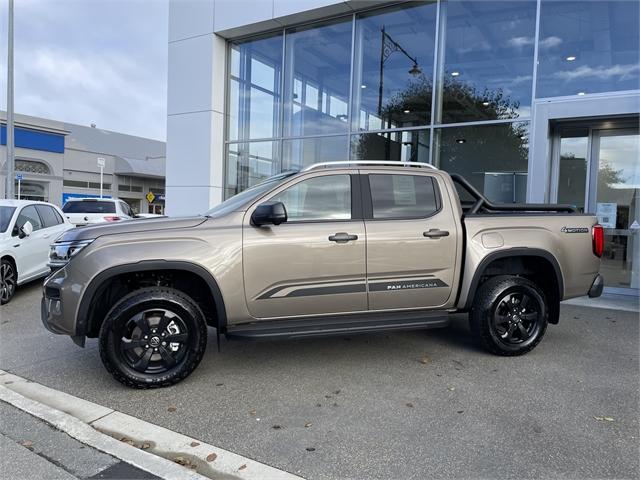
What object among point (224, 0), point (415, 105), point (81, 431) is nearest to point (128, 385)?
point (81, 431)

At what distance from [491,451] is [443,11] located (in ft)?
30.5

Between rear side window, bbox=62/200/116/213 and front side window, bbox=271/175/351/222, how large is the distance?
1063 centimetres

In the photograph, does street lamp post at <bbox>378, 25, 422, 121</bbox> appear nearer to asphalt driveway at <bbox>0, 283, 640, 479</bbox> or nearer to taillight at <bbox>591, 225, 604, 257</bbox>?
taillight at <bbox>591, 225, 604, 257</bbox>

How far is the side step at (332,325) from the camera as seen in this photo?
164 inches

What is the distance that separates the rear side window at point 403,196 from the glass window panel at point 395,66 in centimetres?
577

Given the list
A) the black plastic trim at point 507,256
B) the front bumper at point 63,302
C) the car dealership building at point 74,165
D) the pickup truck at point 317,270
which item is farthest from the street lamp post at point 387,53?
the car dealership building at point 74,165

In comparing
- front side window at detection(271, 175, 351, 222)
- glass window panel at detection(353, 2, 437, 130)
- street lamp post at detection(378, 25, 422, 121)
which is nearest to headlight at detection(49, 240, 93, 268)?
front side window at detection(271, 175, 351, 222)

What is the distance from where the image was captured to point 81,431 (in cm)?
335

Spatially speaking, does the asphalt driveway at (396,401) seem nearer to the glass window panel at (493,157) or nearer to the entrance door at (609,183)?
the entrance door at (609,183)

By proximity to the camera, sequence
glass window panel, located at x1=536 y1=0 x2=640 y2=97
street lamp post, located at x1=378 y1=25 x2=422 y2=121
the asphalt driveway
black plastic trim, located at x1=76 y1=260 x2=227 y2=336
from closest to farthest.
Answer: the asphalt driveway < black plastic trim, located at x1=76 y1=260 x2=227 y2=336 < glass window panel, located at x1=536 y1=0 x2=640 y2=97 < street lamp post, located at x1=378 y1=25 x2=422 y2=121

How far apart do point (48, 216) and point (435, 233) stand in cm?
762

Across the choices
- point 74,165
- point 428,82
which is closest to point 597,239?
point 428,82

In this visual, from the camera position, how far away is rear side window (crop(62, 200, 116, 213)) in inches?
532

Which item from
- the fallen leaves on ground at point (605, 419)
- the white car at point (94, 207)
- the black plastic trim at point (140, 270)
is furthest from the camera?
the white car at point (94, 207)
